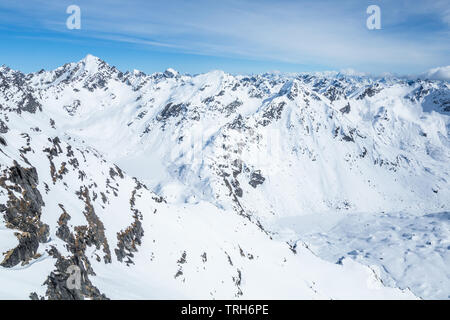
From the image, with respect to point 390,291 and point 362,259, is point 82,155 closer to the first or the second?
point 390,291

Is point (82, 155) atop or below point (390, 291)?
atop

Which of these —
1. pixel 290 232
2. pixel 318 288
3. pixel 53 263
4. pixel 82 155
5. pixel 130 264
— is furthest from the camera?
pixel 290 232

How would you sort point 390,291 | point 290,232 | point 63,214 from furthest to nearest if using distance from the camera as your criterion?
point 290,232
point 390,291
point 63,214

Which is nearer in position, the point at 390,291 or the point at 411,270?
the point at 390,291
